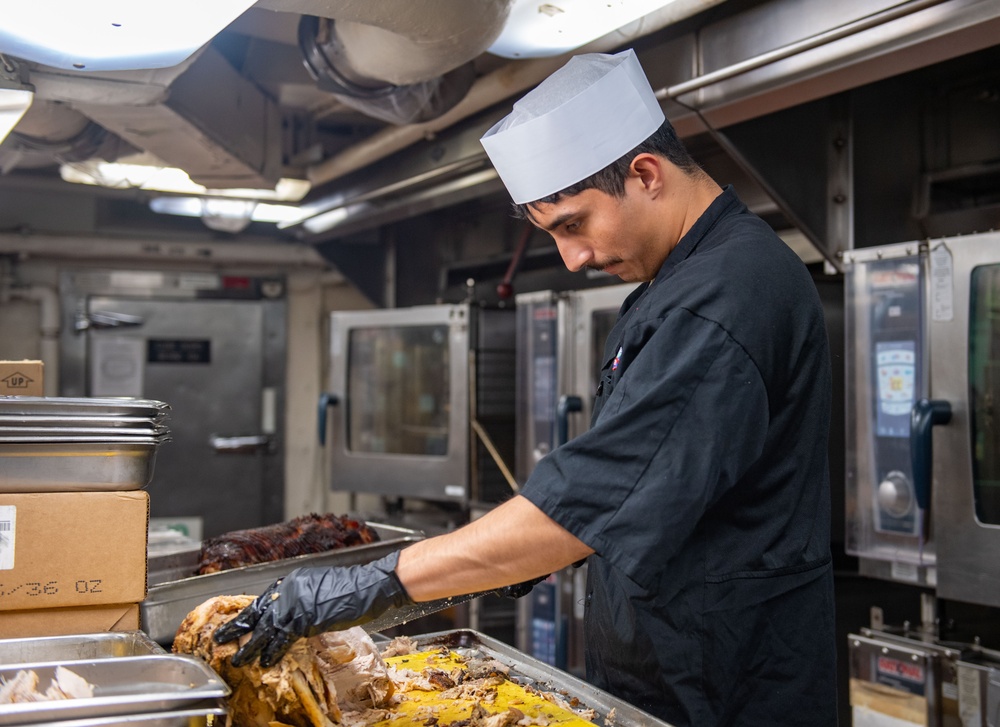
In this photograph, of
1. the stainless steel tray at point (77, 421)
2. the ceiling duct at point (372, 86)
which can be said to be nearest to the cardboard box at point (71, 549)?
the stainless steel tray at point (77, 421)

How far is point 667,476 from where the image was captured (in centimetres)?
131

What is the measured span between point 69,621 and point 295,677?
1.29 feet

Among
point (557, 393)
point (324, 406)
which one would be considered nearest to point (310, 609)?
point (557, 393)

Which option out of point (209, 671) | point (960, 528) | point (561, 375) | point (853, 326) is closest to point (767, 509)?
point (209, 671)

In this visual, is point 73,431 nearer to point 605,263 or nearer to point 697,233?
point 605,263

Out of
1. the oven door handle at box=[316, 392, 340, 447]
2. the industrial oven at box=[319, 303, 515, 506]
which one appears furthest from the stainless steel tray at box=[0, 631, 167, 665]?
the oven door handle at box=[316, 392, 340, 447]

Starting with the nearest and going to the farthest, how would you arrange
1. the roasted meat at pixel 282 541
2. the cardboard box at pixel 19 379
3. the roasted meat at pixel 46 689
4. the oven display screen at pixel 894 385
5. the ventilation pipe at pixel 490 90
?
the roasted meat at pixel 46 689
the cardboard box at pixel 19 379
the roasted meat at pixel 282 541
the ventilation pipe at pixel 490 90
the oven display screen at pixel 894 385

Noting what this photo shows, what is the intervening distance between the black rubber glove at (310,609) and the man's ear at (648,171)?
765 mm

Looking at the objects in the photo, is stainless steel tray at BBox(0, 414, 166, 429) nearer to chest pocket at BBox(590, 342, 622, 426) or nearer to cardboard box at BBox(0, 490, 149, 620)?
cardboard box at BBox(0, 490, 149, 620)

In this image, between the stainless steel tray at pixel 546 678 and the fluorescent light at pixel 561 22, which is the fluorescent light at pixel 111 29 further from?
the stainless steel tray at pixel 546 678

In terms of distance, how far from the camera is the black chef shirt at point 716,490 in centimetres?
132

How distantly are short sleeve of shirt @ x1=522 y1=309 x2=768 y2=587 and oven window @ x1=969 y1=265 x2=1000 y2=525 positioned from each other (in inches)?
51.8

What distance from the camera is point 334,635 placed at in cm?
163

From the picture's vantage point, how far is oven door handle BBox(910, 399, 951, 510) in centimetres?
238
